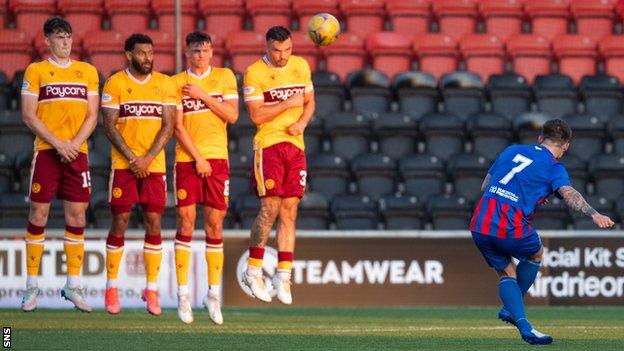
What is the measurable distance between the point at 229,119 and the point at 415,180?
626cm

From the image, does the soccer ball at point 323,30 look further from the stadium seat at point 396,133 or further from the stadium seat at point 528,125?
the stadium seat at point 528,125

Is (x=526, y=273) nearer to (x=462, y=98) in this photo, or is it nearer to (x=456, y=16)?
(x=462, y=98)

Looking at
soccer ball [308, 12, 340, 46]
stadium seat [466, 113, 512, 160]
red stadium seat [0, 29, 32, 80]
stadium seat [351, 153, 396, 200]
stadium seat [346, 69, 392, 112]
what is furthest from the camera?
red stadium seat [0, 29, 32, 80]

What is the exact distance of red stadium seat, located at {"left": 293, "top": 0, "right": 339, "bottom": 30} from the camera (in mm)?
21828

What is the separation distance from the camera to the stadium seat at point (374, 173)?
18.7m

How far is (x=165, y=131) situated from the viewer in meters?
12.7

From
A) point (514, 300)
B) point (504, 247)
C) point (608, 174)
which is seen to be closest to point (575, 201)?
point (504, 247)

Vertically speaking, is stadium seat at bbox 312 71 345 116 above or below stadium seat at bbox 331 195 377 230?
above

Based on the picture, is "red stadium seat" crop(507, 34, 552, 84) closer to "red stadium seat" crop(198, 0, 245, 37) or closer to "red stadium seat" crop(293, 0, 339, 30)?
"red stadium seat" crop(293, 0, 339, 30)

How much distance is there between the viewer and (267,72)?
13000 millimetres

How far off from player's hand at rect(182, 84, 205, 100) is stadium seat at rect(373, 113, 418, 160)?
678cm

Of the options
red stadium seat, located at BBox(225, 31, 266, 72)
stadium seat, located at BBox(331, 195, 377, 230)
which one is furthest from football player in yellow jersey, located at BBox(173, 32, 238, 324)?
red stadium seat, located at BBox(225, 31, 266, 72)

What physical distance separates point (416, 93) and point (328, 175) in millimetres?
2281

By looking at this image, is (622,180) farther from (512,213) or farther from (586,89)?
(512,213)
